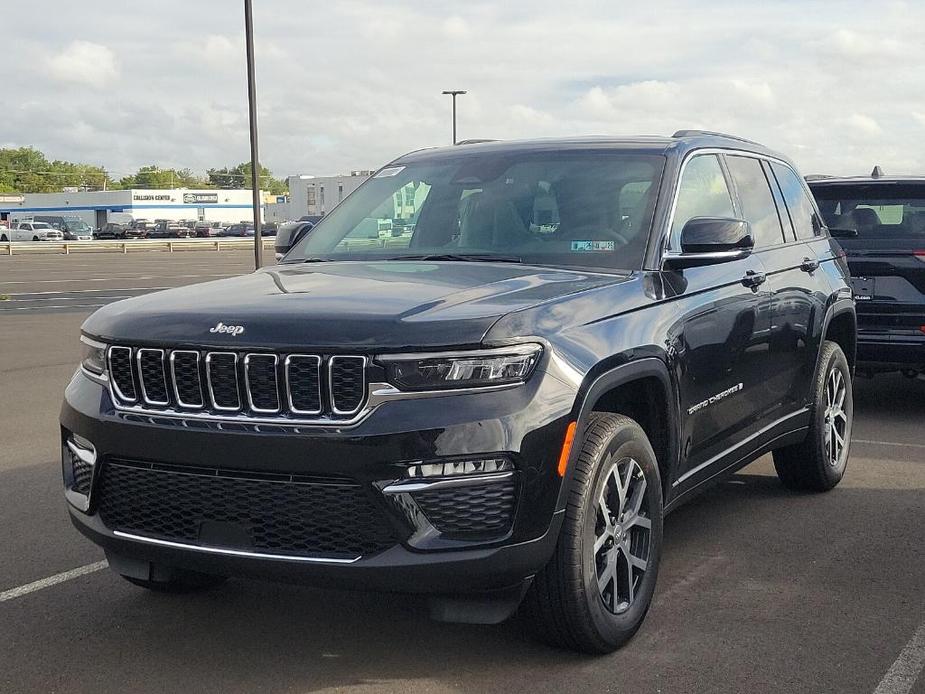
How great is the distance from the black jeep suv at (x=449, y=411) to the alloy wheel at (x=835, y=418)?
1.59 metres

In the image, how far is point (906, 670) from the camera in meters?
4.06

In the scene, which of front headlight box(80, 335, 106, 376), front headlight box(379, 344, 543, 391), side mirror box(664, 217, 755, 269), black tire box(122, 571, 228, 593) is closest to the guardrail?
black tire box(122, 571, 228, 593)

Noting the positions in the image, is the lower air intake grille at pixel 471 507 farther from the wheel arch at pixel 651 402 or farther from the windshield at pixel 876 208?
the windshield at pixel 876 208

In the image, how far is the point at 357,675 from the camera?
13.2ft

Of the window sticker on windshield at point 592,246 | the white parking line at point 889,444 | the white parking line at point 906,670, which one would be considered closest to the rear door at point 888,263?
the white parking line at point 889,444

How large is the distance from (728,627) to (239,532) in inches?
75.4

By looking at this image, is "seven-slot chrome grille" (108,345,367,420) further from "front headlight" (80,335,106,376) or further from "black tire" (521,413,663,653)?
"black tire" (521,413,663,653)

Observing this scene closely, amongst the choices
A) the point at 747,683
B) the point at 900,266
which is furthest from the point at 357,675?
the point at 900,266

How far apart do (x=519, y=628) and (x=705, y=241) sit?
5.57 ft

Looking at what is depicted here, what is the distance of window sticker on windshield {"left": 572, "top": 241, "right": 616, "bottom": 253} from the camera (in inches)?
190

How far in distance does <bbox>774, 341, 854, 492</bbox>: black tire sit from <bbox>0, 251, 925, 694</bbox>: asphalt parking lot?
11cm

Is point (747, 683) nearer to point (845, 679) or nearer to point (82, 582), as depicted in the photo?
point (845, 679)

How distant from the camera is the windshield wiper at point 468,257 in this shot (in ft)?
16.0

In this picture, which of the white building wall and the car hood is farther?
the white building wall
